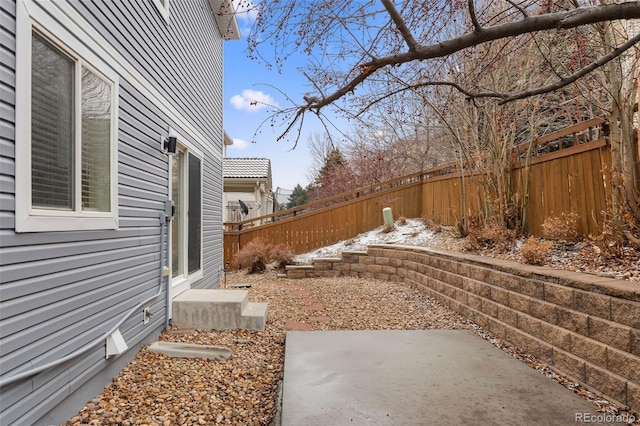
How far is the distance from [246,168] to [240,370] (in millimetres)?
12836

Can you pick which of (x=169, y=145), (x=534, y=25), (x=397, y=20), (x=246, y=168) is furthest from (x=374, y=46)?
(x=246, y=168)

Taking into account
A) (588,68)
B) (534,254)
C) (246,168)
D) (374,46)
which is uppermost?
(246,168)

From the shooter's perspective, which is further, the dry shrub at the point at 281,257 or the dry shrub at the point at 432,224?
the dry shrub at the point at 281,257

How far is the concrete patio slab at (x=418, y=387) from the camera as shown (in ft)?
7.52

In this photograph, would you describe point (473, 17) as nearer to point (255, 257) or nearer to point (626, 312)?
point (626, 312)

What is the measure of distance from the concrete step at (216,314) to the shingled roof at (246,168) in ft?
34.8

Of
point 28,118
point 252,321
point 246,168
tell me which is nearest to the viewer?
point 28,118

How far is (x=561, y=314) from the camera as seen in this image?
293 centimetres

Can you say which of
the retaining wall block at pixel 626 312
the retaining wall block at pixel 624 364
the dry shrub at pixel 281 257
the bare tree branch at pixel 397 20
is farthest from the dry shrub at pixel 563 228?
the dry shrub at pixel 281 257

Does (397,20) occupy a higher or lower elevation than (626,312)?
higher

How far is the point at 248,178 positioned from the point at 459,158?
903cm

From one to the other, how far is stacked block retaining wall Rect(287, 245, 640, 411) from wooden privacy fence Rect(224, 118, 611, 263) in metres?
1.22

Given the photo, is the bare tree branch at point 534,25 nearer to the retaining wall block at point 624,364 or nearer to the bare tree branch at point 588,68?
the bare tree branch at point 588,68

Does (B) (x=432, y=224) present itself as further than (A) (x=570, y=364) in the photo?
Yes
